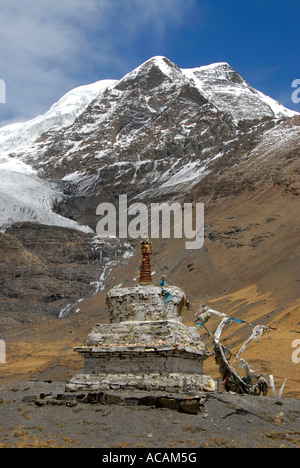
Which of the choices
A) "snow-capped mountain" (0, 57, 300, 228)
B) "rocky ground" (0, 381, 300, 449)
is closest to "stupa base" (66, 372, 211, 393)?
"rocky ground" (0, 381, 300, 449)

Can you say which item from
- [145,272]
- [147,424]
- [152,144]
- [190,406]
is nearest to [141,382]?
[190,406]

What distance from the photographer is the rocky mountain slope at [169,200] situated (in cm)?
4419

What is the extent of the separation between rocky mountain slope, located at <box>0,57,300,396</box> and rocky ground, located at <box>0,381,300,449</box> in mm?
7238

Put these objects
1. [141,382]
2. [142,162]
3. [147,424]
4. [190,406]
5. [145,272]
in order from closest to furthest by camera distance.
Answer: [147,424]
[190,406]
[141,382]
[145,272]
[142,162]

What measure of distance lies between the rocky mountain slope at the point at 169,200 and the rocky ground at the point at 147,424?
7.24m

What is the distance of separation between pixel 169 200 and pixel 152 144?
39.6 meters

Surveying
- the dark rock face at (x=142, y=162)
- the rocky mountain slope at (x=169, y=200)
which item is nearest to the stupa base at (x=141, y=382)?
the rocky mountain slope at (x=169, y=200)

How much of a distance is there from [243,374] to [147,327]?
995 cm

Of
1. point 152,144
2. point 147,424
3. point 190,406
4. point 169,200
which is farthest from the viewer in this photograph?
point 152,144

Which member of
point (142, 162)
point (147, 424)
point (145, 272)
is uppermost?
point (142, 162)

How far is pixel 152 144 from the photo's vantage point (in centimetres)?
13125

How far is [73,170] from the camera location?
139 m

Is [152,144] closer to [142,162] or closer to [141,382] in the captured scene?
[142,162]
